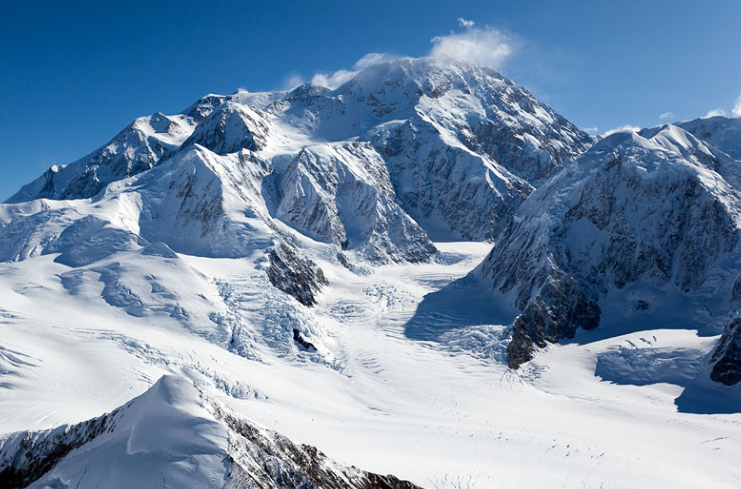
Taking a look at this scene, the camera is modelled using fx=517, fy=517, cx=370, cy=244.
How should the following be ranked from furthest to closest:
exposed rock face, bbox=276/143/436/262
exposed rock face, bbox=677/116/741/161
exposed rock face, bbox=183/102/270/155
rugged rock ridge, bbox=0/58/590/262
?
1. exposed rock face, bbox=183/102/270/155
2. exposed rock face, bbox=677/116/741/161
3. exposed rock face, bbox=276/143/436/262
4. rugged rock ridge, bbox=0/58/590/262

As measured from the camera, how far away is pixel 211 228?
98438mm

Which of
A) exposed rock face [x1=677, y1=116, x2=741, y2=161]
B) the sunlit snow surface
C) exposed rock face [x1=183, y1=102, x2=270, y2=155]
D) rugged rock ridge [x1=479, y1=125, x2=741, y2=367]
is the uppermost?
exposed rock face [x1=677, y1=116, x2=741, y2=161]

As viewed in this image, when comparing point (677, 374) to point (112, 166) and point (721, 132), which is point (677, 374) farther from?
point (112, 166)

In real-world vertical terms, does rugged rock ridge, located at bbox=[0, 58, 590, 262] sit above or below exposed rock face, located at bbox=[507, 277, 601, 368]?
above

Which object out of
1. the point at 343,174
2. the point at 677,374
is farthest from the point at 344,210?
the point at 677,374

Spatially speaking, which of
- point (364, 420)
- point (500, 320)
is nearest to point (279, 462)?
point (364, 420)

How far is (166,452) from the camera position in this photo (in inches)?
698

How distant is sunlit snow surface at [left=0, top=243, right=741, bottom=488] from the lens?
39094 millimetres

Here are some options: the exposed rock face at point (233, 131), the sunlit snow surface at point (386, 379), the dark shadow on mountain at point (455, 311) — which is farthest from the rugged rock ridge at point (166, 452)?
the exposed rock face at point (233, 131)

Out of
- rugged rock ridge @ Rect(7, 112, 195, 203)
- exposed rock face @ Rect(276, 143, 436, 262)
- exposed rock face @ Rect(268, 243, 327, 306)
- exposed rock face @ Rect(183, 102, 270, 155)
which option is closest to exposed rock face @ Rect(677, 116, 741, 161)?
exposed rock face @ Rect(276, 143, 436, 262)

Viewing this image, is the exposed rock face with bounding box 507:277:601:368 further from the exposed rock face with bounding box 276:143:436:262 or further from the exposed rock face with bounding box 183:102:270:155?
the exposed rock face with bounding box 183:102:270:155

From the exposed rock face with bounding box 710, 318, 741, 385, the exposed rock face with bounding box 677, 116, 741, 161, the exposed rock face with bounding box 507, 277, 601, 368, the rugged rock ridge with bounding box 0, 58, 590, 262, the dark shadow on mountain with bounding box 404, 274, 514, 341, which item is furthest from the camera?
the exposed rock face with bounding box 677, 116, 741, 161

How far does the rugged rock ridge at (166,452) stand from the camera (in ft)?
56.9

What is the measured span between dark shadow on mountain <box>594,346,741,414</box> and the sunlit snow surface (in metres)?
0.21
